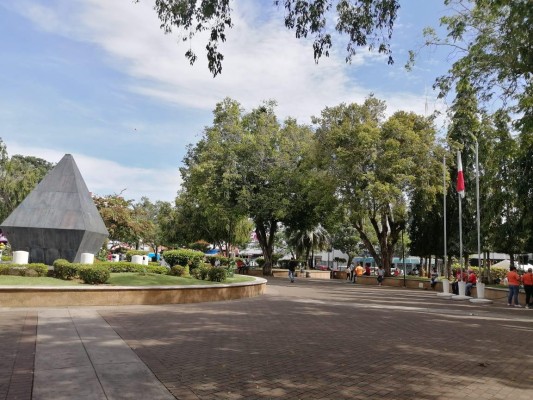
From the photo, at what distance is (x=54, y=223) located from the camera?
1791 centimetres

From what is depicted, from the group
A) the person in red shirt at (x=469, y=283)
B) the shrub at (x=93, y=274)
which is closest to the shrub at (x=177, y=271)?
the shrub at (x=93, y=274)

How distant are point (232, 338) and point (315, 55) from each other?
5.58 meters

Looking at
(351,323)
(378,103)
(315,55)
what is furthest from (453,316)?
(378,103)

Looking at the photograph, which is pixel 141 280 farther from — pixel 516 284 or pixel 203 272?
pixel 516 284

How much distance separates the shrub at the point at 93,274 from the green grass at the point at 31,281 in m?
0.29

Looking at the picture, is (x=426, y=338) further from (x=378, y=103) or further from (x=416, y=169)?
(x=378, y=103)

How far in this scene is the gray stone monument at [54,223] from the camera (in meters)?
17.7

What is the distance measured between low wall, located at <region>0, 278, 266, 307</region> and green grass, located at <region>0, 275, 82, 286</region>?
0.97 meters

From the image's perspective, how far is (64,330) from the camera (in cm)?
911

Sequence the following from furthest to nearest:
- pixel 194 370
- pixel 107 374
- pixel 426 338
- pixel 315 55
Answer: pixel 426 338, pixel 315 55, pixel 194 370, pixel 107 374

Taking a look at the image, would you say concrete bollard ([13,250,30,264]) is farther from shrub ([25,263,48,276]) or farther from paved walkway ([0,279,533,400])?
paved walkway ([0,279,533,400])

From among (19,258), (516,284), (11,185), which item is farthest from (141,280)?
(11,185)

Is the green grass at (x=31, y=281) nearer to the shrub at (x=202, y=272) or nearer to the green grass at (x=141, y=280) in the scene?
the green grass at (x=141, y=280)

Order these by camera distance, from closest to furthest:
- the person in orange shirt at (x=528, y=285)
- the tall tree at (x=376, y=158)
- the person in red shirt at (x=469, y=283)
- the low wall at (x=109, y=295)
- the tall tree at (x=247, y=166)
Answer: the low wall at (x=109, y=295)
the person in orange shirt at (x=528, y=285)
the person in red shirt at (x=469, y=283)
the tall tree at (x=376, y=158)
the tall tree at (x=247, y=166)
